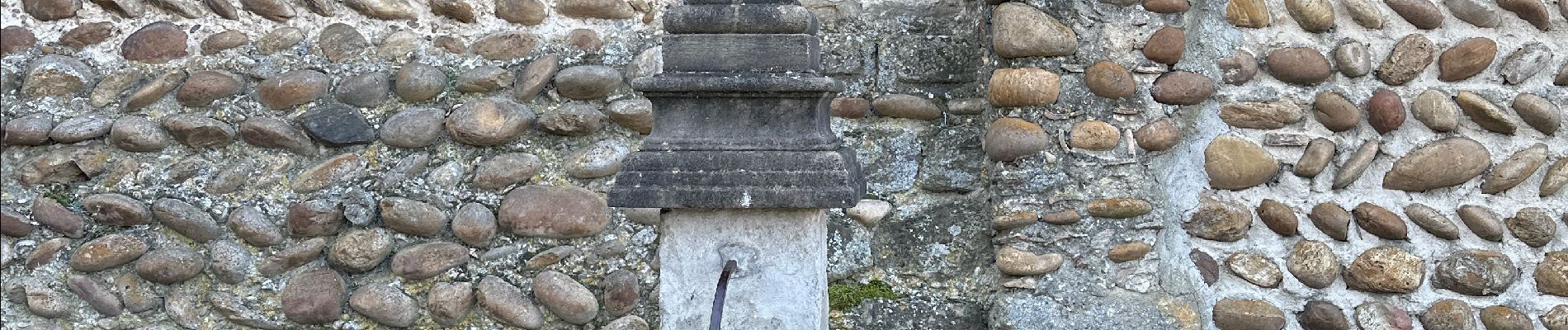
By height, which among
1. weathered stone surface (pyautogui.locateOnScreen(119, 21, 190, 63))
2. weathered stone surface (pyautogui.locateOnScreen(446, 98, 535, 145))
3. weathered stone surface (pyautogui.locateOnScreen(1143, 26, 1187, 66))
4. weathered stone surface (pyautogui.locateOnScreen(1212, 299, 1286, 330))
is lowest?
weathered stone surface (pyautogui.locateOnScreen(1212, 299, 1286, 330))

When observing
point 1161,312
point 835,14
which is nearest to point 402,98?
point 835,14

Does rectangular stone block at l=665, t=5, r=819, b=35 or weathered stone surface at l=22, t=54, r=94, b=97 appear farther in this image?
weathered stone surface at l=22, t=54, r=94, b=97

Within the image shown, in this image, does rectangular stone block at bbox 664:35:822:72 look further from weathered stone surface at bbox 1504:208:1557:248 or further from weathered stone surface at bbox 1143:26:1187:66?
weathered stone surface at bbox 1504:208:1557:248

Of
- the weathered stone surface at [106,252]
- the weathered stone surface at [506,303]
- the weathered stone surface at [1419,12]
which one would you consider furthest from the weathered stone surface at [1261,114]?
the weathered stone surface at [106,252]

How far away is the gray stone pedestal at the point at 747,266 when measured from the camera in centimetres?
225

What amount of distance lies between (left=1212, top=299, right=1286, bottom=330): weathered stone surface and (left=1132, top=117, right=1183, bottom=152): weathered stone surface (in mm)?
415

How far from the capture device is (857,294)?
327cm

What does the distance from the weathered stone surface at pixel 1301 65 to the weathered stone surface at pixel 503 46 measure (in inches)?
74.7

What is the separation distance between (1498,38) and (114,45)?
3.49 meters

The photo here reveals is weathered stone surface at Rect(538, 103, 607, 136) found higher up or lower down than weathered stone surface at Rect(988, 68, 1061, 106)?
lower down

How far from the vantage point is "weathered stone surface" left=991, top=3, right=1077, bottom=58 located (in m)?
3.02

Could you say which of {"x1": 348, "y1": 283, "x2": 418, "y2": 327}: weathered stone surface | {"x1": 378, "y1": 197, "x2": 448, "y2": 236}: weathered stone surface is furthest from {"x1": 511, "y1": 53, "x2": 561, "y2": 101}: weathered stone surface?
{"x1": 348, "y1": 283, "x2": 418, "y2": 327}: weathered stone surface

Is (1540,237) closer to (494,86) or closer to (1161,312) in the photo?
(1161,312)

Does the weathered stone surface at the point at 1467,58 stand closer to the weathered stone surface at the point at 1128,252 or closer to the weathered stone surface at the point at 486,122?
the weathered stone surface at the point at 1128,252
